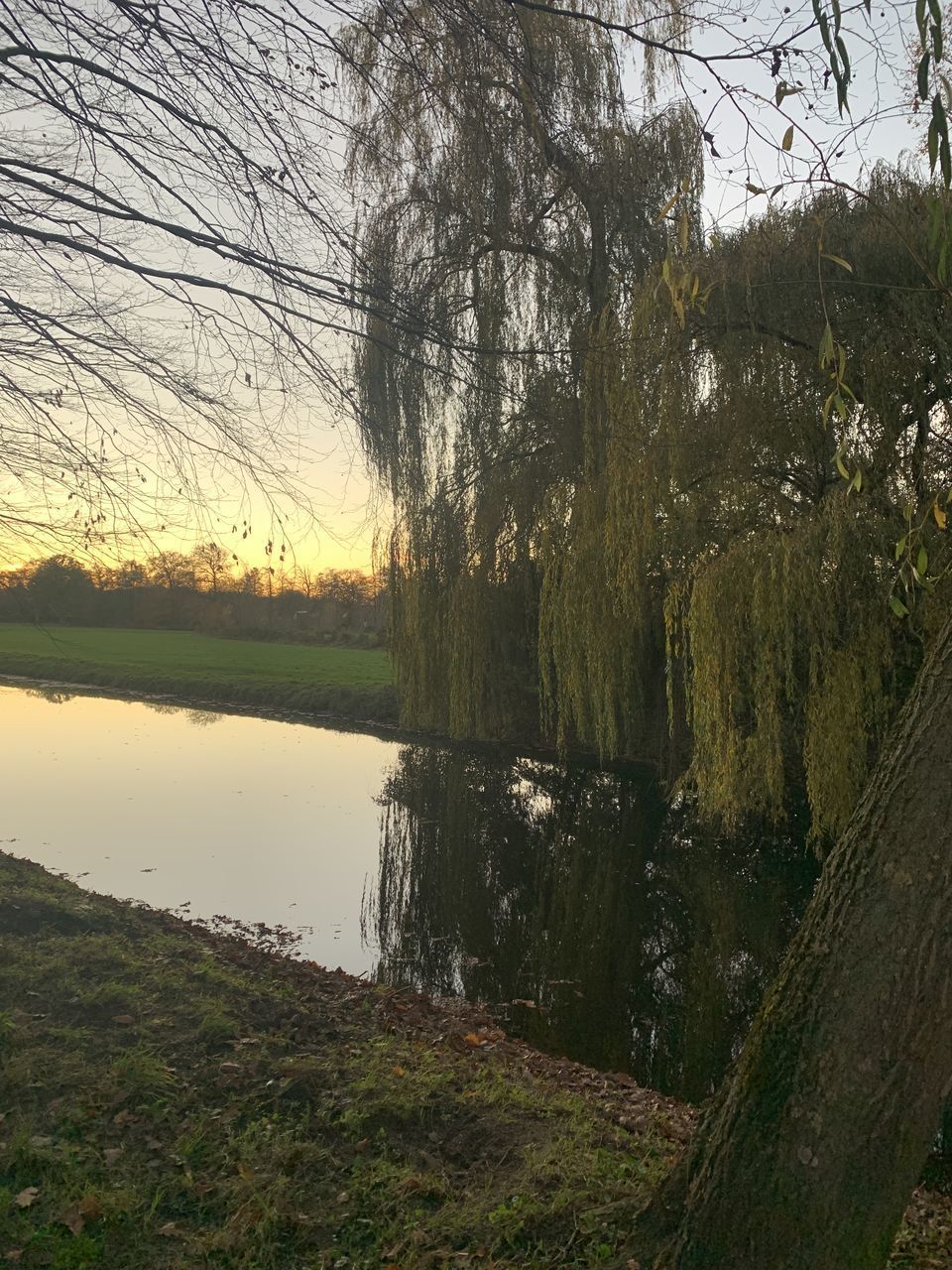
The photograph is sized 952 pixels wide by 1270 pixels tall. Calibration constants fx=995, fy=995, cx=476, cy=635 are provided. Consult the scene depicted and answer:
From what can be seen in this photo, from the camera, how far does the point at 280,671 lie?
2716 cm

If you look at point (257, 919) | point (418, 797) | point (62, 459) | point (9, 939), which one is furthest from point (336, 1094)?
point (418, 797)

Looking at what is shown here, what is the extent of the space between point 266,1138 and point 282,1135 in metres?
0.05

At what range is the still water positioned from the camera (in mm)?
6309

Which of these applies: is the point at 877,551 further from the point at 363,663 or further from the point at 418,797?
the point at 363,663

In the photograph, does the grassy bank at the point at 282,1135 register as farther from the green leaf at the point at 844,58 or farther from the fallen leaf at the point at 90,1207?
the green leaf at the point at 844,58

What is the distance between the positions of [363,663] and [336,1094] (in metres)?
26.7

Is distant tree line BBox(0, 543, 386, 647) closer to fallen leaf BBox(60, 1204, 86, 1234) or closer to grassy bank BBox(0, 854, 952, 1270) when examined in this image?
grassy bank BBox(0, 854, 952, 1270)

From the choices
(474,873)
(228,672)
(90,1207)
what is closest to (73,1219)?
(90,1207)

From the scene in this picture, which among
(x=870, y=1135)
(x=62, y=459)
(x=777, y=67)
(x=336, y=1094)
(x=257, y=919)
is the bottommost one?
(x=257, y=919)

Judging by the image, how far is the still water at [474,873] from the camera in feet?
20.7

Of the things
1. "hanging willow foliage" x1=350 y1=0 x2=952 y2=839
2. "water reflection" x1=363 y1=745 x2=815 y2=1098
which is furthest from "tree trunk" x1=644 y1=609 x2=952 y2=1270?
"hanging willow foliage" x1=350 y1=0 x2=952 y2=839

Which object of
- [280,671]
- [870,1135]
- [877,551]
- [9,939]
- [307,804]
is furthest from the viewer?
[280,671]

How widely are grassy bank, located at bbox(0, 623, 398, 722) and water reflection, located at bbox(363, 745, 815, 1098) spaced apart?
9.25 m

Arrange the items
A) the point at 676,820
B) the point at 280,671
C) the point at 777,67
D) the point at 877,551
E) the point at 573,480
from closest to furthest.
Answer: the point at 777,67, the point at 877,551, the point at 573,480, the point at 676,820, the point at 280,671
